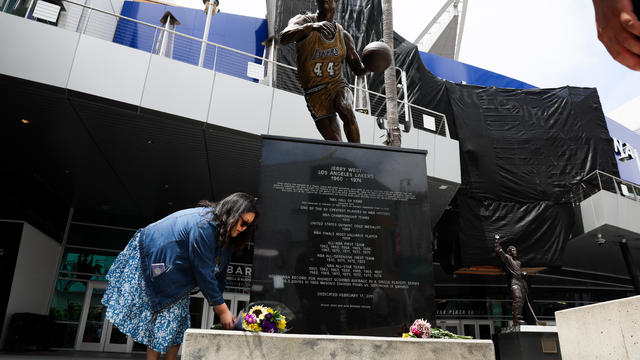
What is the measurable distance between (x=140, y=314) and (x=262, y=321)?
813mm

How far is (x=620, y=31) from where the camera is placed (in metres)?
0.83

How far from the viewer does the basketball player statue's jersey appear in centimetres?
398

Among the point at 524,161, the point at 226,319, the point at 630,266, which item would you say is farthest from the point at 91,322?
the point at 630,266

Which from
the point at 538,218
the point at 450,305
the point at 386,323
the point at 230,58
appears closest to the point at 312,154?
the point at 386,323

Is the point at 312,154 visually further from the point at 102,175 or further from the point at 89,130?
the point at 102,175

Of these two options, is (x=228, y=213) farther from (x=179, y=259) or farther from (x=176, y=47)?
(x=176, y=47)

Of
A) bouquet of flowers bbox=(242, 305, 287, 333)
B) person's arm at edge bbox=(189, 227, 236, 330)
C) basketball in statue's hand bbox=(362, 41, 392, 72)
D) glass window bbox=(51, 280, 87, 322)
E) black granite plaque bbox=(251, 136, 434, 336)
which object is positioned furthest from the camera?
glass window bbox=(51, 280, 87, 322)

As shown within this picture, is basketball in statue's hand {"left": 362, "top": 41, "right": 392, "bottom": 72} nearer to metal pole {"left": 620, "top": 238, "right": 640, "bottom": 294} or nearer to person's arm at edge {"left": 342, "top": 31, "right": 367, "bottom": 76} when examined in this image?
person's arm at edge {"left": 342, "top": 31, "right": 367, "bottom": 76}

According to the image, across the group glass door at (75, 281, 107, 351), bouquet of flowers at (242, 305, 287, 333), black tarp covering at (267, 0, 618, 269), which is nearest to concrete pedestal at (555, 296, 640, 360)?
bouquet of flowers at (242, 305, 287, 333)

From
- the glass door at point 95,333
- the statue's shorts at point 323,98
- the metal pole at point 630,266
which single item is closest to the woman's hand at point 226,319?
the statue's shorts at point 323,98

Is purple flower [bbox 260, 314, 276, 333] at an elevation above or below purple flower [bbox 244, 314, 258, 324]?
below

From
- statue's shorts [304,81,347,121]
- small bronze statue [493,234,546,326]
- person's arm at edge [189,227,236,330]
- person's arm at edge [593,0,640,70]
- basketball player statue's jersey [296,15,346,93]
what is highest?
basketball player statue's jersey [296,15,346,93]

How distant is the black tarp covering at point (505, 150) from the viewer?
617 inches

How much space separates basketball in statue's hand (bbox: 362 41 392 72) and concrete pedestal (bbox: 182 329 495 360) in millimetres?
2932
